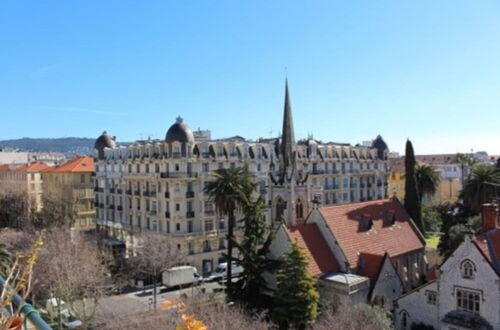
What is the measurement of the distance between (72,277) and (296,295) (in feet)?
54.3

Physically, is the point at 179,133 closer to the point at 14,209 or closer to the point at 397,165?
the point at 14,209

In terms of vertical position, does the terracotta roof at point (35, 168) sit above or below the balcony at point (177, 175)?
above

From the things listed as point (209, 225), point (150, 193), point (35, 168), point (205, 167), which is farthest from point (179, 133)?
point (35, 168)

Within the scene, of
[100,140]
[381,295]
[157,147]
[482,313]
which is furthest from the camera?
[100,140]

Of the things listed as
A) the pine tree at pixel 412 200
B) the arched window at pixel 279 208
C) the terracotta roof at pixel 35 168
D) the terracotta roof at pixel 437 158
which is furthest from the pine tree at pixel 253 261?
the terracotta roof at pixel 437 158

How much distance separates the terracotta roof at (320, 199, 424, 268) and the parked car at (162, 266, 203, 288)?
1712cm

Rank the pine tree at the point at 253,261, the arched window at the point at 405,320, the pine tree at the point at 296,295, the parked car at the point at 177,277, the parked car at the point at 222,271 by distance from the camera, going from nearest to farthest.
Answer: the pine tree at the point at 296,295 < the arched window at the point at 405,320 < the pine tree at the point at 253,261 < the parked car at the point at 177,277 < the parked car at the point at 222,271

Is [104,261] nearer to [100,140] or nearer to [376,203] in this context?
[376,203]

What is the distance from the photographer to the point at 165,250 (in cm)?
4425

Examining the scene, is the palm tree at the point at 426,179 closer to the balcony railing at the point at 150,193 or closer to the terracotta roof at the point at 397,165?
the terracotta roof at the point at 397,165

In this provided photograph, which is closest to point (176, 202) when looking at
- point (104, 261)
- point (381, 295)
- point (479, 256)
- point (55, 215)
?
point (104, 261)

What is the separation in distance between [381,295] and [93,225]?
191 feet

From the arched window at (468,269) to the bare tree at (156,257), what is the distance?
2632 centimetres

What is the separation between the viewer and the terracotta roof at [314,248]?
110 feet
